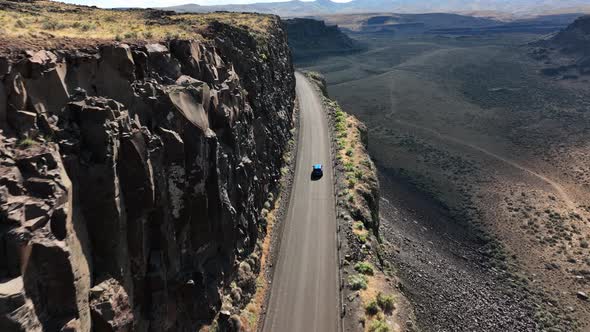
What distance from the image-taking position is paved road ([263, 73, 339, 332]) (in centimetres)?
2906

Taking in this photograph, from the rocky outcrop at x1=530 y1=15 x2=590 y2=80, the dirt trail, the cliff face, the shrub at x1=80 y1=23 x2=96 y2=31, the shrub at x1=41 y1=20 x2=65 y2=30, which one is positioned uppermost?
the shrub at x1=41 y1=20 x2=65 y2=30

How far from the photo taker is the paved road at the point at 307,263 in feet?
95.3

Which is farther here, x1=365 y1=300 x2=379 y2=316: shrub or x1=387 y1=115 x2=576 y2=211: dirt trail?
x1=387 y1=115 x2=576 y2=211: dirt trail

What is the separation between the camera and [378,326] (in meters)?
28.3

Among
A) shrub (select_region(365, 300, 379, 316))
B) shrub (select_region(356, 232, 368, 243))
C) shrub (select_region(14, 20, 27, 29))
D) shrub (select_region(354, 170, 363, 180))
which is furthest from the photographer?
shrub (select_region(354, 170, 363, 180))

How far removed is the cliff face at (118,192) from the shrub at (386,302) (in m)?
9.57

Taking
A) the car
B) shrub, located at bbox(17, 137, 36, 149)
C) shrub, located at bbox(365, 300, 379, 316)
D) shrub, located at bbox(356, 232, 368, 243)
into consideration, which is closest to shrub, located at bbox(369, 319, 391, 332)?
shrub, located at bbox(365, 300, 379, 316)

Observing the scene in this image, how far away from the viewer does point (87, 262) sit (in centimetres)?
1636

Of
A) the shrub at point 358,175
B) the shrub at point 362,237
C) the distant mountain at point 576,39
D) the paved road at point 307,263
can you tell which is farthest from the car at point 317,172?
the distant mountain at point 576,39

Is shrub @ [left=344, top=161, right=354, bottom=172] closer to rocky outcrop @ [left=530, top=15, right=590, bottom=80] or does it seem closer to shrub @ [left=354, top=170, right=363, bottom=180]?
shrub @ [left=354, top=170, right=363, bottom=180]

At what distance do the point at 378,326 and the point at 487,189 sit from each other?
48.5 m

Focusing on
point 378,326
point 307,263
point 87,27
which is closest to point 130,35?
point 87,27

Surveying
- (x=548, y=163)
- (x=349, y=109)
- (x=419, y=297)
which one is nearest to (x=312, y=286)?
(x=419, y=297)

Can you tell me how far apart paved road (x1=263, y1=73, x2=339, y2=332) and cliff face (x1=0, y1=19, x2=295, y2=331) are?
295 centimetres
